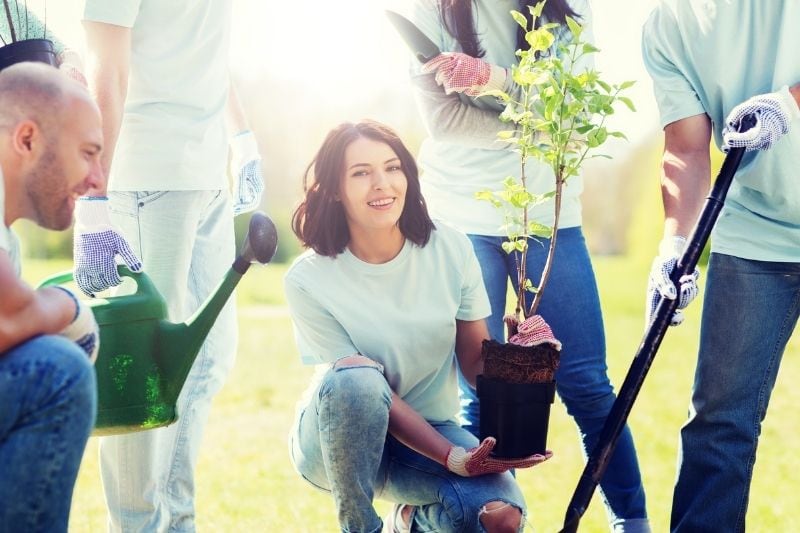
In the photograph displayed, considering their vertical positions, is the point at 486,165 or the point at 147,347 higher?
the point at 486,165

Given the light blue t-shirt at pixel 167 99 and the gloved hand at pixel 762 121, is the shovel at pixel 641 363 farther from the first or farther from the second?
the light blue t-shirt at pixel 167 99

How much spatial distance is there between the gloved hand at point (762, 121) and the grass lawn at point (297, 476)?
62.1 inches

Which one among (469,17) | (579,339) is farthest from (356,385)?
(469,17)

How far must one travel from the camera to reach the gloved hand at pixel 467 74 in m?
2.47

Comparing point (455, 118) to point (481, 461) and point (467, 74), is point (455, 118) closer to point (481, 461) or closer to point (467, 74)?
point (467, 74)

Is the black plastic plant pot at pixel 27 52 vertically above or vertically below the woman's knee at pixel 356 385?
above

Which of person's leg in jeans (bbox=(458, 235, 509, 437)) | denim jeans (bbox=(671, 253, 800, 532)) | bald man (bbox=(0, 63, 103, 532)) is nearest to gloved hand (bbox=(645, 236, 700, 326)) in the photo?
denim jeans (bbox=(671, 253, 800, 532))

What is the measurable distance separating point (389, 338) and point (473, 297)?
23 centimetres

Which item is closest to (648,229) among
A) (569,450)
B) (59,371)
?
(569,450)

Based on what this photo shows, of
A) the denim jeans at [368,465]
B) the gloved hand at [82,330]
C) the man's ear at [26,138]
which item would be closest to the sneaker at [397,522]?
the denim jeans at [368,465]

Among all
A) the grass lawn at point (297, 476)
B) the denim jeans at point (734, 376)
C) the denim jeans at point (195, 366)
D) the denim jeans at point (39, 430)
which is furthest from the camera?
the grass lawn at point (297, 476)

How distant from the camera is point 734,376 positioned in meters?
2.39

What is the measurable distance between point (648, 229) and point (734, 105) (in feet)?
43.9

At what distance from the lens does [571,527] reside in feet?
7.25
